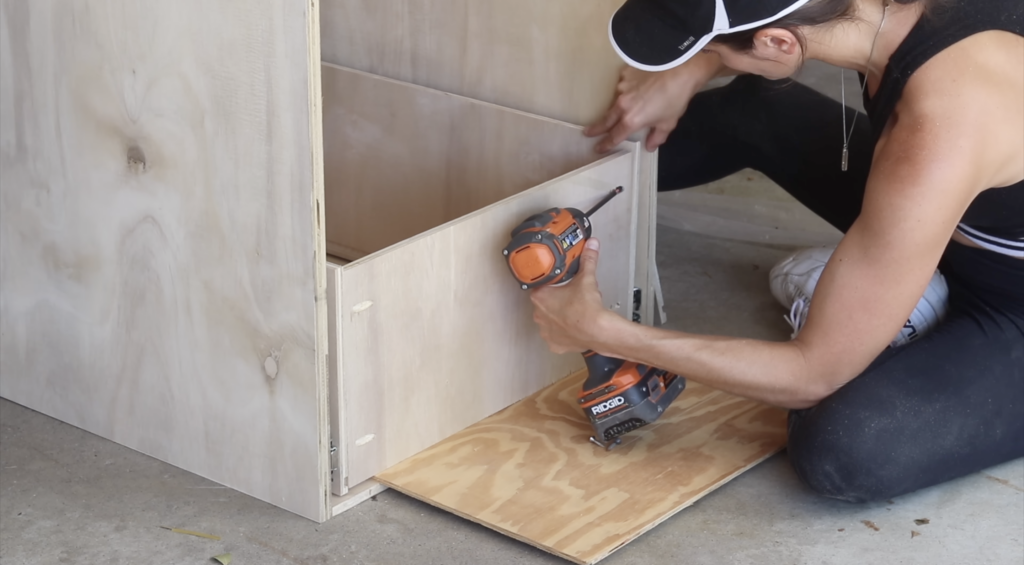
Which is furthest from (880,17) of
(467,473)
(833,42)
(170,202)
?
(170,202)

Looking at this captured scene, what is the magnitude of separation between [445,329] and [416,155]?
0.69m

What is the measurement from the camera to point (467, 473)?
2.01 m

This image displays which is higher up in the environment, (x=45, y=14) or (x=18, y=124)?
(x=45, y=14)

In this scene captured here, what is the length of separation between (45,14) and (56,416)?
2.53 feet

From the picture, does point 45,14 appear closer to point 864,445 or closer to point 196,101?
point 196,101

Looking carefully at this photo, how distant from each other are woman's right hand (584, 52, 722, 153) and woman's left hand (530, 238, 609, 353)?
33 cm

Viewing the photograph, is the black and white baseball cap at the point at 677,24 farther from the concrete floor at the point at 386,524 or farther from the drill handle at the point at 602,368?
Answer: the concrete floor at the point at 386,524

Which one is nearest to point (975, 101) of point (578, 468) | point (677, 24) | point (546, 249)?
point (677, 24)

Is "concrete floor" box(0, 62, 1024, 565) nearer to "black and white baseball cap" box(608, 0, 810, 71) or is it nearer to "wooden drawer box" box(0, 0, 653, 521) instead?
"wooden drawer box" box(0, 0, 653, 521)

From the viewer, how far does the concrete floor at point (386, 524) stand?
5.99 feet

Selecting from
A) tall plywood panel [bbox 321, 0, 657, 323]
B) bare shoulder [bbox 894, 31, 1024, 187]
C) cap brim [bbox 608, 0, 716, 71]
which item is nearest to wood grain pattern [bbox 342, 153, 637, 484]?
tall plywood panel [bbox 321, 0, 657, 323]

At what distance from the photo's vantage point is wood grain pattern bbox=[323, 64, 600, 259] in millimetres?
2432

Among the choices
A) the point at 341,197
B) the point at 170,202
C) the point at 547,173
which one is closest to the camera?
the point at 170,202

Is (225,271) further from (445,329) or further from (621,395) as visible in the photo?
(621,395)
